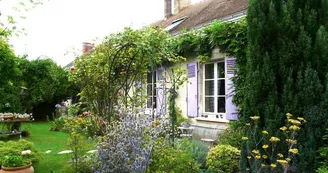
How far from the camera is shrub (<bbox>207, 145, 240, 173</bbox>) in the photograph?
15.0 feet

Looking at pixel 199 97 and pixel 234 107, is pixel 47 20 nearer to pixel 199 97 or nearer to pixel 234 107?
pixel 199 97

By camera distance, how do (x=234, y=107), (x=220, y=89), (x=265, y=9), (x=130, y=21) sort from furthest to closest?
(x=220, y=89)
(x=234, y=107)
(x=130, y=21)
(x=265, y=9)

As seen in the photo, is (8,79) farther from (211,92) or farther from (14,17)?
(211,92)

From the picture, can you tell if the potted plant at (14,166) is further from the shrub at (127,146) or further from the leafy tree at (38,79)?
the leafy tree at (38,79)

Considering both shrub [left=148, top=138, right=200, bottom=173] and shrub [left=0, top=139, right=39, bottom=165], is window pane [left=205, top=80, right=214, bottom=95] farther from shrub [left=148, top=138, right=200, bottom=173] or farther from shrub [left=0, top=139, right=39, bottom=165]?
shrub [left=0, top=139, right=39, bottom=165]

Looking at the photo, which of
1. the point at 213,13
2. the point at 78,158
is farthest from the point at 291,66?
the point at 213,13

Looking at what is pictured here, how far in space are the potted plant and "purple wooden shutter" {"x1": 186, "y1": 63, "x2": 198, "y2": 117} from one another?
5.06 meters

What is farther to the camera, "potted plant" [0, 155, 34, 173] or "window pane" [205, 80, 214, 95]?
"window pane" [205, 80, 214, 95]

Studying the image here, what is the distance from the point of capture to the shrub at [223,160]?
4.57 metres

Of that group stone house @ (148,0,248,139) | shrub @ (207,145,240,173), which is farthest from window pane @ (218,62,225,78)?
shrub @ (207,145,240,173)

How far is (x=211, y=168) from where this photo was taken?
178 inches

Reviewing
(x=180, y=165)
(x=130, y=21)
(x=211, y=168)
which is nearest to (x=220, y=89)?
(x=130, y=21)

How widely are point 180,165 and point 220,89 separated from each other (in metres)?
4.53

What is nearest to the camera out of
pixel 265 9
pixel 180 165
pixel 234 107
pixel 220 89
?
pixel 180 165
